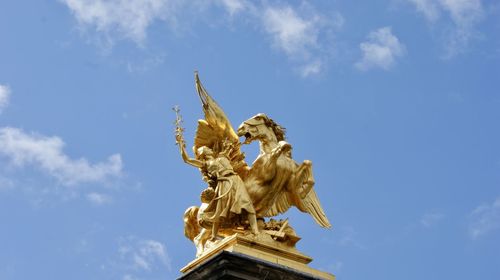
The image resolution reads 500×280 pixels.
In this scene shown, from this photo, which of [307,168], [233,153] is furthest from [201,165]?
[307,168]

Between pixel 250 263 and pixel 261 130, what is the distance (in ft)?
15.3

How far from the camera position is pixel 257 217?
26547 millimetres

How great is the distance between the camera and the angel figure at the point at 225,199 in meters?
25.9

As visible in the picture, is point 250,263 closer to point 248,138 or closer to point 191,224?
point 191,224

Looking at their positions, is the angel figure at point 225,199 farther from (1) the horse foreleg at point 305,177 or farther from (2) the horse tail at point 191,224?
(1) the horse foreleg at point 305,177

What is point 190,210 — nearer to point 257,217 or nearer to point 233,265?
point 257,217

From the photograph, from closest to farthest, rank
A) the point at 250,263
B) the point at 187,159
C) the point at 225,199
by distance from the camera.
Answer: the point at 250,263 → the point at 225,199 → the point at 187,159

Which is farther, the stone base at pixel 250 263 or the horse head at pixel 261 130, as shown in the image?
the horse head at pixel 261 130

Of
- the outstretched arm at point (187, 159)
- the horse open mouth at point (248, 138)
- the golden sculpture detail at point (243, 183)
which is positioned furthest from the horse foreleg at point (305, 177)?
the outstretched arm at point (187, 159)

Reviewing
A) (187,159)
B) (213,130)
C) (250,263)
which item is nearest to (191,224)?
(187,159)

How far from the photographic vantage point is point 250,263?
2402 cm

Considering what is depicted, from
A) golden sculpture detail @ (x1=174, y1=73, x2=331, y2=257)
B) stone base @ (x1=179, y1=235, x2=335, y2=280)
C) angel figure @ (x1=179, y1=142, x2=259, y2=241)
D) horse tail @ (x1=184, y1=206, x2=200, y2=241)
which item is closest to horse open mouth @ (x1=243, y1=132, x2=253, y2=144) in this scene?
golden sculpture detail @ (x1=174, y1=73, x2=331, y2=257)

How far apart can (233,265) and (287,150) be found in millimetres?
4340

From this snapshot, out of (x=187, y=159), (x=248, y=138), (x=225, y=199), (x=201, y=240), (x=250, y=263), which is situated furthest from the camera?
(x=248, y=138)
